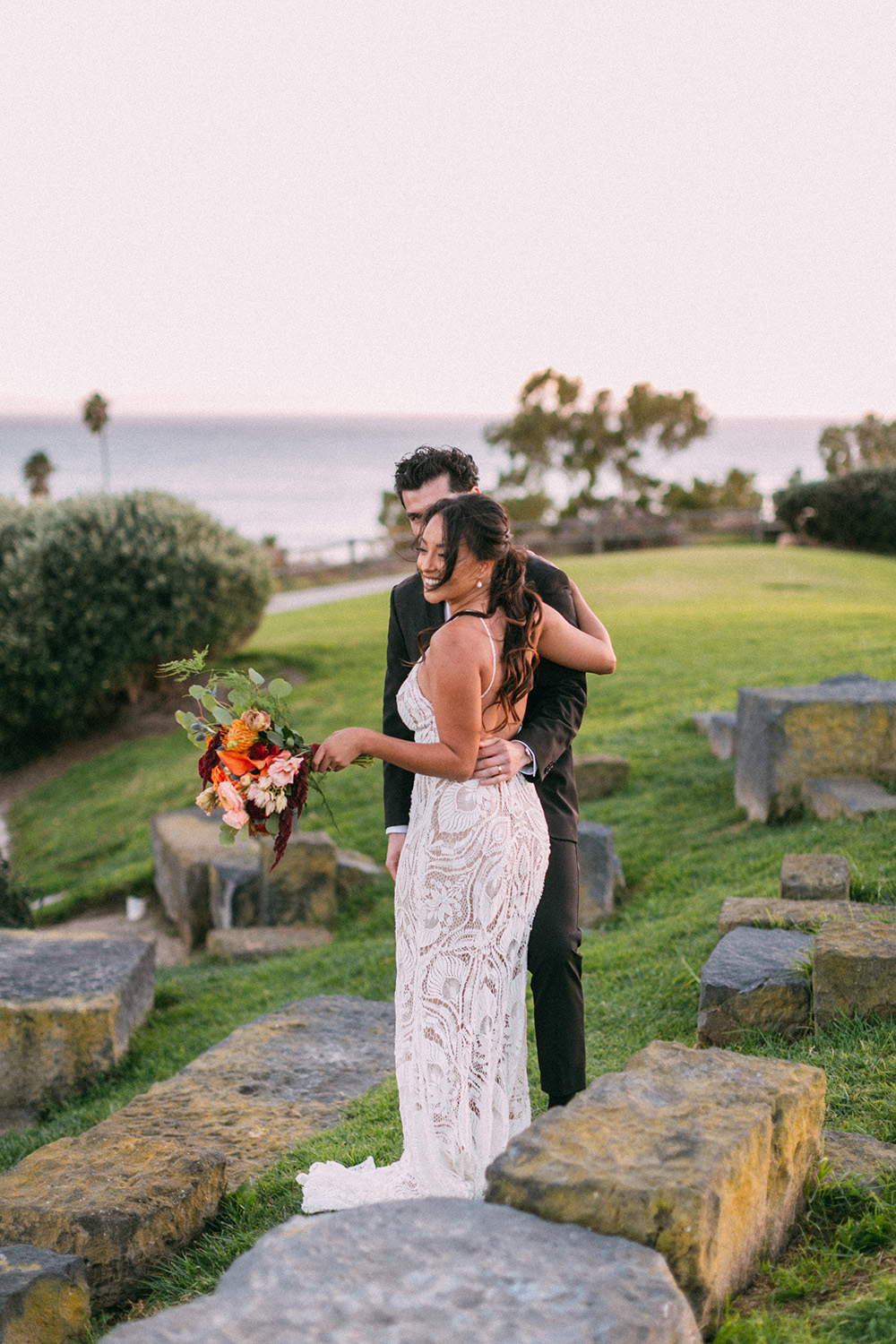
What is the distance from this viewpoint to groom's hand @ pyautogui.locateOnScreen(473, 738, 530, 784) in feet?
10.2

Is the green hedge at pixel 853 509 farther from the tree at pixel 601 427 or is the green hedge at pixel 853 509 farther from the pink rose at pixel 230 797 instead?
the pink rose at pixel 230 797

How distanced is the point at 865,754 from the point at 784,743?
0.51 metres

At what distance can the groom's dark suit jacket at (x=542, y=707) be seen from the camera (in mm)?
3408

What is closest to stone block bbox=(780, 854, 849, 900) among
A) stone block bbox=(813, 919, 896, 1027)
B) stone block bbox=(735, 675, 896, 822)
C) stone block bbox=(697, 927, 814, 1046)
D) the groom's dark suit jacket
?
stone block bbox=(697, 927, 814, 1046)

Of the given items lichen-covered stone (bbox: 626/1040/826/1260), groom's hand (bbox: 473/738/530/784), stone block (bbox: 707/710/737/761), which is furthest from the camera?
stone block (bbox: 707/710/737/761)

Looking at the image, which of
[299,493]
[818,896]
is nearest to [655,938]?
[818,896]

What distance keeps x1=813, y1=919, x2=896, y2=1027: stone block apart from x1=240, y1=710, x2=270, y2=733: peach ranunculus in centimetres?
212

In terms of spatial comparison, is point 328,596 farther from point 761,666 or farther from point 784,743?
point 784,743

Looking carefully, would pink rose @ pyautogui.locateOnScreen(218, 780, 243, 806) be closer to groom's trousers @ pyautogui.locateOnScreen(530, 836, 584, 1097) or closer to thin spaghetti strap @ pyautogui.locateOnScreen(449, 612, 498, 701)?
thin spaghetti strap @ pyautogui.locateOnScreen(449, 612, 498, 701)

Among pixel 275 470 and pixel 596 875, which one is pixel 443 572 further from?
pixel 275 470

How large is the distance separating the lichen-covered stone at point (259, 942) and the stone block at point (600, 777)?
7.76 feet

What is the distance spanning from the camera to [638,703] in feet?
36.5

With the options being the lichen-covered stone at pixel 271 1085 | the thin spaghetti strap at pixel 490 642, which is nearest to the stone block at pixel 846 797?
the lichen-covered stone at pixel 271 1085

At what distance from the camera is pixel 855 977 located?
151 inches
